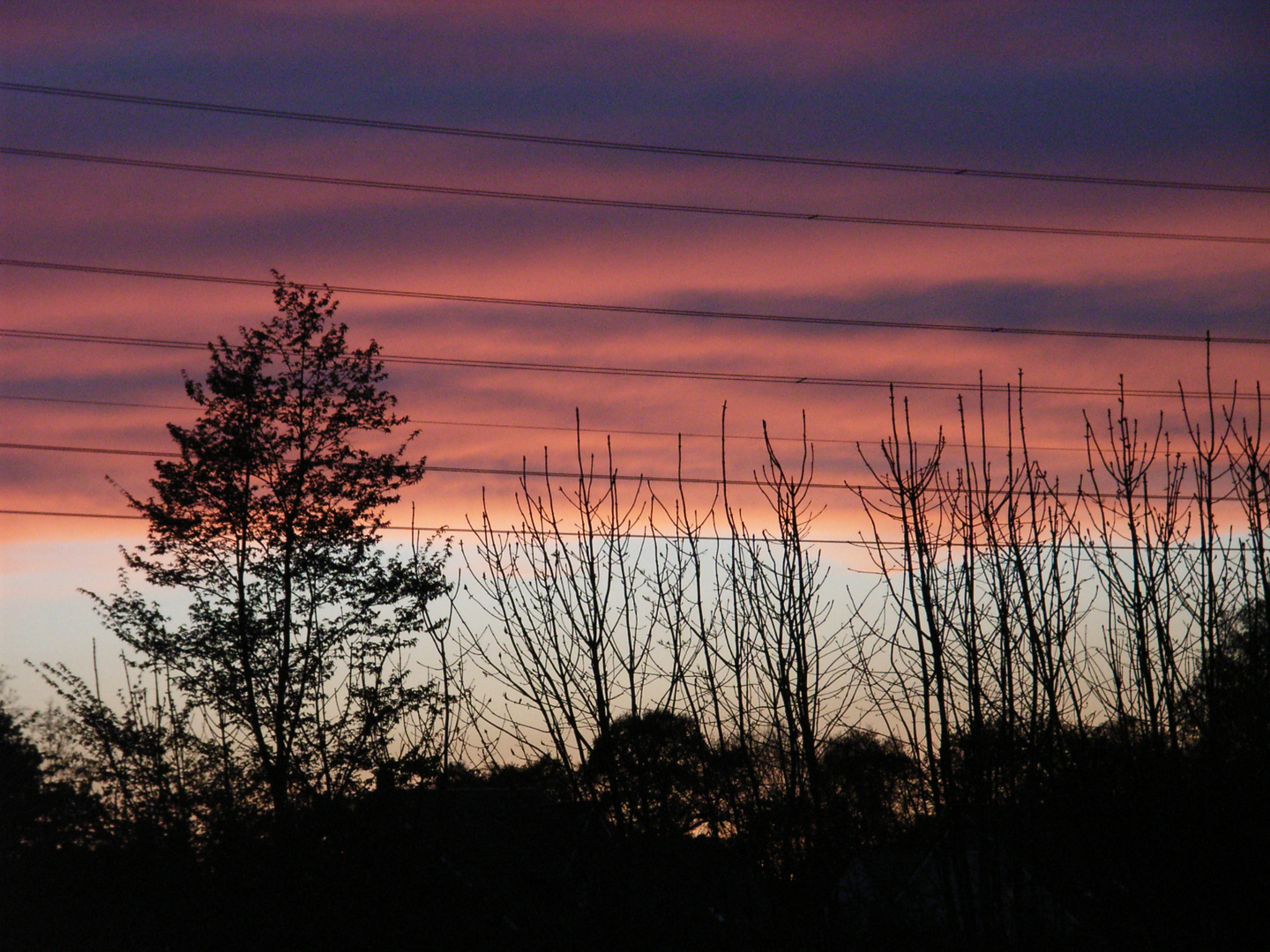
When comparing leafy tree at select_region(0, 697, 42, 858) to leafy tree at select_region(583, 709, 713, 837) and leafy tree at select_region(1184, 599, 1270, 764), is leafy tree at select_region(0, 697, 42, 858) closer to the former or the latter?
leafy tree at select_region(583, 709, 713, 837)

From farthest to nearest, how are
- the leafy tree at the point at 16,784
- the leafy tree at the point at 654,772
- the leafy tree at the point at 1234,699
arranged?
the leafy tree at the point at 16,784 < the leafy tree at the point at 654,772 < the leafy tree at the point at 1234,699

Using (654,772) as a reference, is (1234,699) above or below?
above

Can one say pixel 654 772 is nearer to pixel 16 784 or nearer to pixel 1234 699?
pixel 1234 699

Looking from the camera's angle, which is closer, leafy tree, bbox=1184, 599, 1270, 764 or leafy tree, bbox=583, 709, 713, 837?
leafy tree, bbox=1184, 599, 1270, 764

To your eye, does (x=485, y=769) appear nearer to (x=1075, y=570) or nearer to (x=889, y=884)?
(x=889, y=884)

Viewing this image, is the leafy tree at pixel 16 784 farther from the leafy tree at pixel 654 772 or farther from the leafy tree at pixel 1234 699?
the leafy tree at pixel 1234 699

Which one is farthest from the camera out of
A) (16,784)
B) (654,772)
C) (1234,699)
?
(16,784)

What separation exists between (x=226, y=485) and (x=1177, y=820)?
20.5 meters

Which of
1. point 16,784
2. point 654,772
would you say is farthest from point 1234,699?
point 16,784

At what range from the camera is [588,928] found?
10984mm

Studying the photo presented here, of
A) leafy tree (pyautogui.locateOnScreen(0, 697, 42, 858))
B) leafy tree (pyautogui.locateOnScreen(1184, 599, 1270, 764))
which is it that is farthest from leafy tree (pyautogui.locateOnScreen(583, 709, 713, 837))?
leafy tree (pyautogui.locateOnScreen(0, 697, 42, 858))

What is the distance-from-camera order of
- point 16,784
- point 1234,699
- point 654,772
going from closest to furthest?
point 1234,699
point 654,772
point 16,784

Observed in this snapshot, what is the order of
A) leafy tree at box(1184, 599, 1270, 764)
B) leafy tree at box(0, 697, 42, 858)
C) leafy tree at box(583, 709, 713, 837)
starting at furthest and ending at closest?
leafy tree at box(0, 697, 42, 858) < leafy tree at box(583, 709, 713, 837) < leafy tree at box(1184, 599, 1270, 764)

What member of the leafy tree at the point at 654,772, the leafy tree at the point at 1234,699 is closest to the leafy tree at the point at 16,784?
the leafy tree at the point at 654,772
